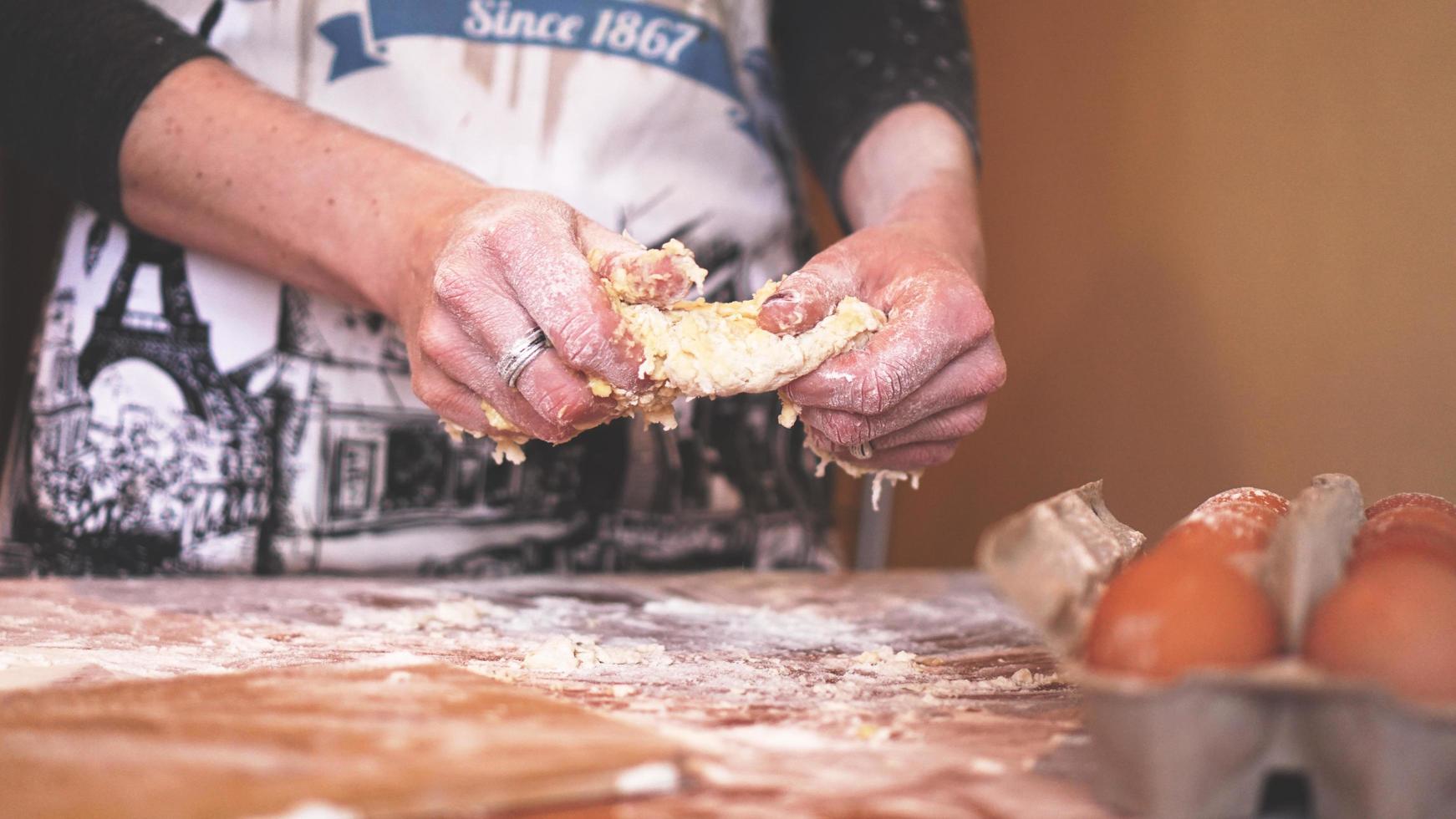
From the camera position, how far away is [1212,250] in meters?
2.06

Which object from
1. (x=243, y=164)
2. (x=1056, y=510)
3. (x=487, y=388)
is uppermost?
(x=243, y=164)

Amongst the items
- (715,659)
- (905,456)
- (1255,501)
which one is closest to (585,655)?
(715,659)

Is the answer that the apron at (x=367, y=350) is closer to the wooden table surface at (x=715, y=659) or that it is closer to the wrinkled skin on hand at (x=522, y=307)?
the wooden table surface at (x=715, y=659)

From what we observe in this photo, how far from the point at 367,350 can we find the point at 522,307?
601mm

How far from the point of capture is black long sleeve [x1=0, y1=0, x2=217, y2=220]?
1.28 metres

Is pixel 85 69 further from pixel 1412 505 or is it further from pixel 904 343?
pixel 1412 505

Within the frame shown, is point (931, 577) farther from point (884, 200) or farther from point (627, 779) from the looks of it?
point (627, 779)

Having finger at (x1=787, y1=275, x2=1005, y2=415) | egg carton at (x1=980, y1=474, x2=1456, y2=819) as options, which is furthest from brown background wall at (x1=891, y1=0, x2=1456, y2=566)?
egg carton at (x1=980, y1=474, x2=1456, y2=819)

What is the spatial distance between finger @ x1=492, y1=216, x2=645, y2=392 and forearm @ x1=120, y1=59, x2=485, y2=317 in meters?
0.18

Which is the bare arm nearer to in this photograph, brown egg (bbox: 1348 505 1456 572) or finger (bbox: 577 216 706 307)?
finger (bbox: 577 216 706 307)

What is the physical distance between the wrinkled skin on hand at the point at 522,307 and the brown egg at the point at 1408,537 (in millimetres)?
588

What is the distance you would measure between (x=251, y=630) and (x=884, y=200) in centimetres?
103

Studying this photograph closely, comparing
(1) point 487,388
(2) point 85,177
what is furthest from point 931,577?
(2) point 85,177

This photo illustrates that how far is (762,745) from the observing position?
28.2 inches
